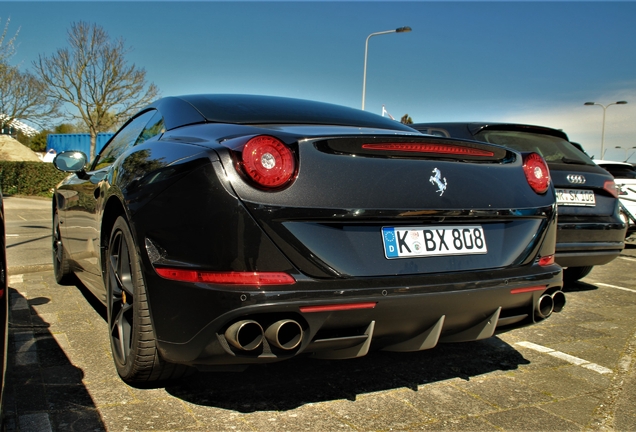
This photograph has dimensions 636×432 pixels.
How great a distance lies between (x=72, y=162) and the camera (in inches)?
167

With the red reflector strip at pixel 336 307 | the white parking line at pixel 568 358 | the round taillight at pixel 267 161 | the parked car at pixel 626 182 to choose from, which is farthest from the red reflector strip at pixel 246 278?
the parked car at pixel 626 182

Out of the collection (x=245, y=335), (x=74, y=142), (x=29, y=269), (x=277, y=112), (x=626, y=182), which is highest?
(x=74, y=142)

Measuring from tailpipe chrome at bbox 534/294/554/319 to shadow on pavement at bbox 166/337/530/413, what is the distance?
546 mm

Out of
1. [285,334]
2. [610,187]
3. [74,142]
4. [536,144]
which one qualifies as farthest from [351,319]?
[74,142]

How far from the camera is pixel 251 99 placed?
352 centimetres

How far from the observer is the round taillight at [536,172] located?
2.97 meters

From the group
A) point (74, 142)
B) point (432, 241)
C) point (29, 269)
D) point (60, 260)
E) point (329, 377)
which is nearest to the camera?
point (432, 241)

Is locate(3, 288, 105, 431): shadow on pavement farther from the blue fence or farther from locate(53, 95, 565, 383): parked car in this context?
the blue fence

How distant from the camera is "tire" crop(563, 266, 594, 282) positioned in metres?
6.01

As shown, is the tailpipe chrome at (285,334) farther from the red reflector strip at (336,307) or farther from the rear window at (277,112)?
the rear window at (277,112)

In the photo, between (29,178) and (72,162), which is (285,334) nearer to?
(72,162)

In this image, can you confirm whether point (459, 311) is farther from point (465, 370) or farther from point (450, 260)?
point (465, 370)

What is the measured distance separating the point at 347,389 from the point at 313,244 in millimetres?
981

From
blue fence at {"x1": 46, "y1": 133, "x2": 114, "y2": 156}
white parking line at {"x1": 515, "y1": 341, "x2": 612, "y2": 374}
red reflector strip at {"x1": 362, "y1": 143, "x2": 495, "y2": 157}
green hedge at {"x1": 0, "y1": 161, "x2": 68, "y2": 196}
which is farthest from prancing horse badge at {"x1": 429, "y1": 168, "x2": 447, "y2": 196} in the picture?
blue fence at {"x1": 46, "y1": 133, "x2": 114, "y2": 156}
